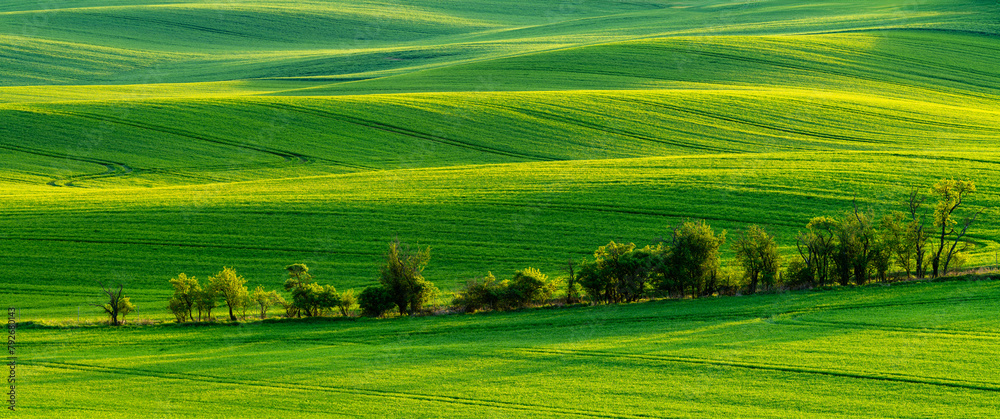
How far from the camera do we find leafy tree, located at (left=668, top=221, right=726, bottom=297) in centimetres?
2831

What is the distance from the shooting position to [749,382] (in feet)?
65.3

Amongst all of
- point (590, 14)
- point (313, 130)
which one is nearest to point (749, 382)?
point (313, 130)

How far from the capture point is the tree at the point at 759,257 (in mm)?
28516

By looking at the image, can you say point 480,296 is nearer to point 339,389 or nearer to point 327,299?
point 327,299

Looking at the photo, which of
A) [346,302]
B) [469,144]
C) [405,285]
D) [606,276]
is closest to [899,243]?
[606,276]

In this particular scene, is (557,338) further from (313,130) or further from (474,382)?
(313,130)

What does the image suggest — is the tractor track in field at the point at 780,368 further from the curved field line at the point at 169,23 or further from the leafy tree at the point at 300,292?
the curved field line at the point at 169,23

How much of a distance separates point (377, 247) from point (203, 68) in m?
71.4

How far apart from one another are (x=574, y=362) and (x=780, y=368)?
539cm

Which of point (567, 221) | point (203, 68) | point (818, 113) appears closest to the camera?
point (567, 221)

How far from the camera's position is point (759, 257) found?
28734 millimetres

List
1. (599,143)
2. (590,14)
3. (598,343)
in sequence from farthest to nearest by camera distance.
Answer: (590,14)
(599,143)
(598,343)

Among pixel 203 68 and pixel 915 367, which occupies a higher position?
pixel 203 68

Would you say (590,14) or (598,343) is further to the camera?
(590,14)
